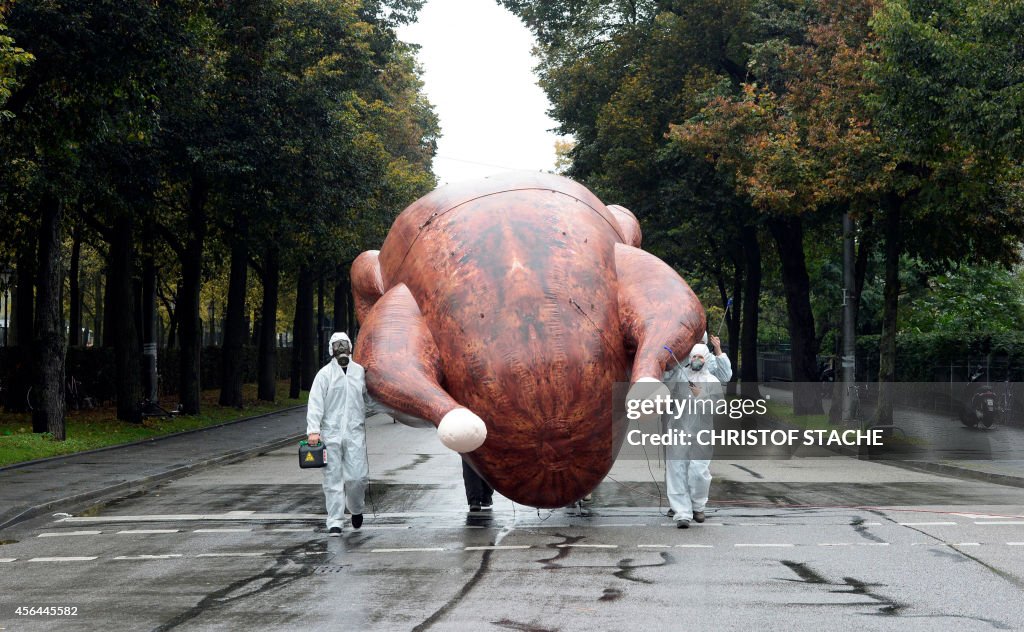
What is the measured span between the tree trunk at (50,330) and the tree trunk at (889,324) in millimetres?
14887

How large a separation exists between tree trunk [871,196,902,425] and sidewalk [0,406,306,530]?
1170cm

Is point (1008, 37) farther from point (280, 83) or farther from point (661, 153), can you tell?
point (280, 83)

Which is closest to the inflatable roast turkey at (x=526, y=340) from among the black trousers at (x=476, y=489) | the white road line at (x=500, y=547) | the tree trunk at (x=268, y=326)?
the white road line at (x=500, y=547)

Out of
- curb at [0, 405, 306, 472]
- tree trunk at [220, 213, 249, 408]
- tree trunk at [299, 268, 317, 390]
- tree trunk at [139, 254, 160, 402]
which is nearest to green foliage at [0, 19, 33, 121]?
curb at [0, 405, 306, 472]

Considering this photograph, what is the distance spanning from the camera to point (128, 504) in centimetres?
1331

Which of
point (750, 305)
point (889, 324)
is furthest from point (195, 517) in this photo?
point (750, 305)

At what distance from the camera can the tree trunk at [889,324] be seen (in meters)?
21.3

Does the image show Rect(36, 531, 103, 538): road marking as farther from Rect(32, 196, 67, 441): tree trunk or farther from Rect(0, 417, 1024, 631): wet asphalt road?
Rect(32, 196, 67, 441): tree trunk

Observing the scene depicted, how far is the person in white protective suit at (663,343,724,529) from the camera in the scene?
10594 millimetres

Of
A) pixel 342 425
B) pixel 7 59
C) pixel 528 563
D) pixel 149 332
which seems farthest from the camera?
pixel 149 332

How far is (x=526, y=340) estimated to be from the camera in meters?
7.42

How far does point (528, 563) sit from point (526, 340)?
197 centimetres

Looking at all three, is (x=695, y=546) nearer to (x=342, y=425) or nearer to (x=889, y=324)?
(x=342, y=425)

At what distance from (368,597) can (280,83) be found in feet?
65.2
